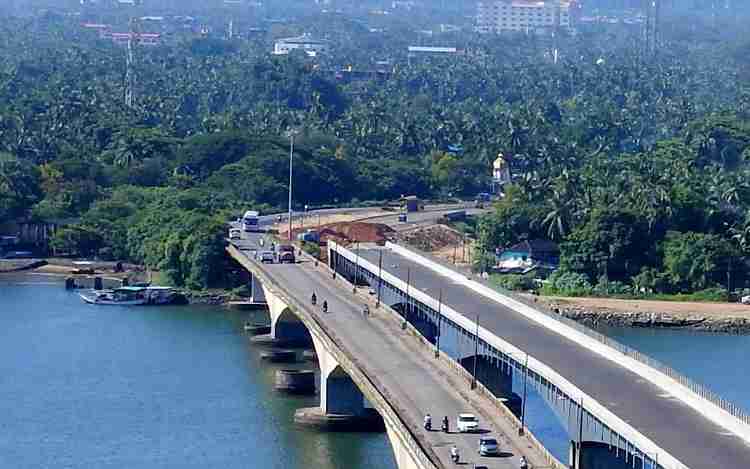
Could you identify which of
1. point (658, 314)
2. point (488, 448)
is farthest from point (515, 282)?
point (488, 448)

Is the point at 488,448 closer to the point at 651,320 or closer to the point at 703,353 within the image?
the point at 703,353

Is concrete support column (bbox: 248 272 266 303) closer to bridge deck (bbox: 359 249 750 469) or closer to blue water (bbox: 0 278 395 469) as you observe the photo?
blue water (bbox: 0 278 395 469)

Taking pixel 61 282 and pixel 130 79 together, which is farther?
pixel 130 79

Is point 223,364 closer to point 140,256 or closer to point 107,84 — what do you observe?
point 140,256

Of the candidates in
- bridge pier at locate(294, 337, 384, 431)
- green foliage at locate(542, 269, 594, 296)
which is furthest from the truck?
bridge pier at locate(294, 337, 384, 431)

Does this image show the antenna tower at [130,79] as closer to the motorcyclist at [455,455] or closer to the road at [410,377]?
the road at [410,377]

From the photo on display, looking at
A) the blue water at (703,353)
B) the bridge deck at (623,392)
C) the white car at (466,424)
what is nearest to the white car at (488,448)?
the white car at (466,424)
